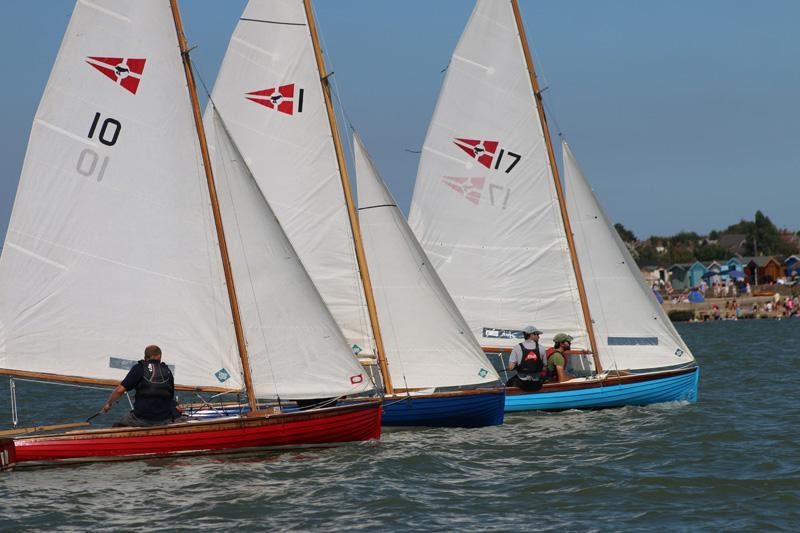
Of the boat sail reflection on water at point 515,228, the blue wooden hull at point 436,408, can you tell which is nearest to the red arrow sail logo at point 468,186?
the boat sail reflection on water at point 515,228

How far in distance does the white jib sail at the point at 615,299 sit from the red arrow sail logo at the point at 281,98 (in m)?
6.41

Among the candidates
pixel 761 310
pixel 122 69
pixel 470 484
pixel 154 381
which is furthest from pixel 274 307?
pixel 761 310

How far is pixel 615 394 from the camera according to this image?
25.1m

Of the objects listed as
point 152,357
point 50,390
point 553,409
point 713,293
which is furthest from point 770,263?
point 152,357

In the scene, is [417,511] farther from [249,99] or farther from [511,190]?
[511,190]

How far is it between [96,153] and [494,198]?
36.1 ft

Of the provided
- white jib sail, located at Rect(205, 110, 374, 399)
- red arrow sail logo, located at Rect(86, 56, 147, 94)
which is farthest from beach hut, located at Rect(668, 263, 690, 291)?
red arrow sail logo, located at Rect(86, 56, 147, 94)

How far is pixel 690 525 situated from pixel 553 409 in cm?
1064

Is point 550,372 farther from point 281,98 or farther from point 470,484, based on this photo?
point 470,484

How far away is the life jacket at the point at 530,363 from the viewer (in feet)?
80.4

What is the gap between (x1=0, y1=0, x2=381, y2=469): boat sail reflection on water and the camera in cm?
1833

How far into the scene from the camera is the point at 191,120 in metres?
19.0

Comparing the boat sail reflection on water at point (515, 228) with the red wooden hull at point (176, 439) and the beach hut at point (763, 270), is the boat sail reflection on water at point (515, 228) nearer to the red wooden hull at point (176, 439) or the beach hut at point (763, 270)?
the red wooden hull at point (176, 439)

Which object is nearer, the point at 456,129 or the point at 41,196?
the point at 41,196
